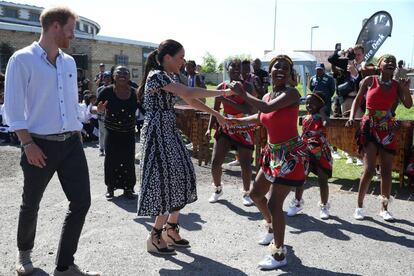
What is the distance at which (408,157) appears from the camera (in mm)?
6809

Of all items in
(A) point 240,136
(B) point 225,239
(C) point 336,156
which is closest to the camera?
(B) point 225,239

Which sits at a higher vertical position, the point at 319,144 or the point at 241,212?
the point at 319,144

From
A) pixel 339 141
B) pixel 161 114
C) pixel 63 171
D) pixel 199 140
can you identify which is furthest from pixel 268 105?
pixel 199 140

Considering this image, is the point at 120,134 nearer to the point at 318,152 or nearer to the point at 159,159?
the point at 159,159

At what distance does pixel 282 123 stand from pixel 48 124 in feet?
6.51

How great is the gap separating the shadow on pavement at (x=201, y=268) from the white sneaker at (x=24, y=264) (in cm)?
113

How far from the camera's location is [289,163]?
3896mm

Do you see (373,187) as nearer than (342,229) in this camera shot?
No

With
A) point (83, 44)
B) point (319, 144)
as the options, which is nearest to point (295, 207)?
point (319, 144)

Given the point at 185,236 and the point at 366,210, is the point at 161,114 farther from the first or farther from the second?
the point at 366,210

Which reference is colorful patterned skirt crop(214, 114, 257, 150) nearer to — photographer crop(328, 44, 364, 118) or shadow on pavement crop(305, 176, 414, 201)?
shadow on pavement crop(305, 176, 414, 201)

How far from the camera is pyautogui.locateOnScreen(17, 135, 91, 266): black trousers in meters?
3.48

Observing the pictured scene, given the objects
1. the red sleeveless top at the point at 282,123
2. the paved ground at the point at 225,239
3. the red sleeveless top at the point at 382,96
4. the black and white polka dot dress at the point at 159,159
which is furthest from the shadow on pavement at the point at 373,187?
the black and white polka dot dress at the point at 159,159

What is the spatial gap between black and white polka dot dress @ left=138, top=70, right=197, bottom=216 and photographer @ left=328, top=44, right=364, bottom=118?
5.48m
